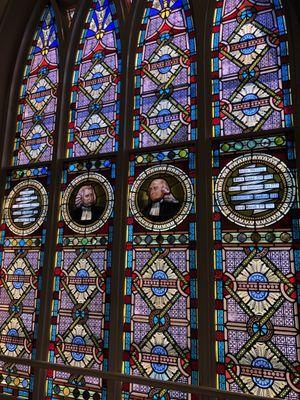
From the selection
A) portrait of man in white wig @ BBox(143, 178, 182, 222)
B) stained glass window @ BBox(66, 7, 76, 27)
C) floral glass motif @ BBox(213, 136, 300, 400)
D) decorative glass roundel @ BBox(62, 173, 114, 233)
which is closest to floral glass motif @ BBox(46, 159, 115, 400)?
decorative glass roundel @ BBox(62, 173, 114, 233)

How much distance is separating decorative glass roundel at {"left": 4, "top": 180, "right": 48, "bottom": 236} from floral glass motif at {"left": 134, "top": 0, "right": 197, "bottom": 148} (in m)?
0.91

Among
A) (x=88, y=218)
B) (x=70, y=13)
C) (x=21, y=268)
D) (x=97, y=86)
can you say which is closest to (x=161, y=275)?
(x=88, y=218)

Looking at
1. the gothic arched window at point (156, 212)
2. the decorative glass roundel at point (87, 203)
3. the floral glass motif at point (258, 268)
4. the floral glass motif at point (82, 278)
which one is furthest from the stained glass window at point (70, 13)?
the floral glass motif at point (258, 268)

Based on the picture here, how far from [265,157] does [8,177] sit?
84.1 inches

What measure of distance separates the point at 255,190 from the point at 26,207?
1826mm

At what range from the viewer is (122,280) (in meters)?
2.54

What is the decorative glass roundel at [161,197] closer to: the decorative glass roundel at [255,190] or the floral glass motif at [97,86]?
the decorative glass roundel at [255,190]

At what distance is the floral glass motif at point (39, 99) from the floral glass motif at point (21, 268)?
20cm

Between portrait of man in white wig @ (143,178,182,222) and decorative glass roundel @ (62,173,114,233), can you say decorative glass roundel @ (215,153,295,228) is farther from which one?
decorative glass roundel @ (62,173,114,233)

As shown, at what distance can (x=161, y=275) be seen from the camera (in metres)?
2.45

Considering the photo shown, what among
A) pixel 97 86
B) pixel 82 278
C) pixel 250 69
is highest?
pixel 97 86

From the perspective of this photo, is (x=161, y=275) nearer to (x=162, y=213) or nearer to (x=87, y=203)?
(x=162, y=213)

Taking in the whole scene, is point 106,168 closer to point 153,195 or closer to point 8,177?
point 153,195

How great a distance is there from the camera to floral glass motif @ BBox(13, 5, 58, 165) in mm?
3193
